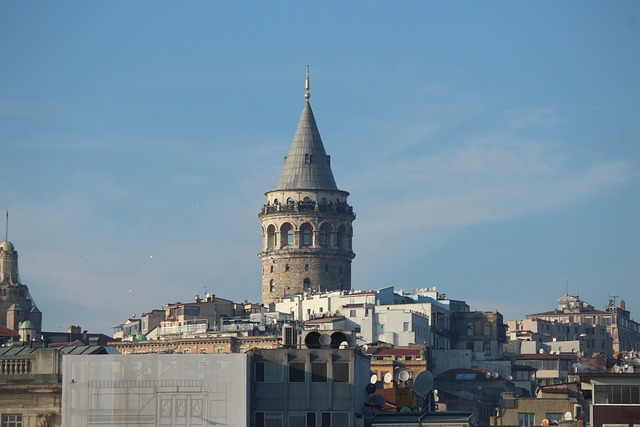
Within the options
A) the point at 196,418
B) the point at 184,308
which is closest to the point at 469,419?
the point at 196,418

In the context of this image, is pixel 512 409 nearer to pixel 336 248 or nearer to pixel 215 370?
pixel 215 370

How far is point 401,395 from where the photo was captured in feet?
227

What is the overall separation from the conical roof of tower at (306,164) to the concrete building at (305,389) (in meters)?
124

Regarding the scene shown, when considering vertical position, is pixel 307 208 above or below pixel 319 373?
above

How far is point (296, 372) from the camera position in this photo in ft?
207

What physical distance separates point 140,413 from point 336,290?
12041 centimetres

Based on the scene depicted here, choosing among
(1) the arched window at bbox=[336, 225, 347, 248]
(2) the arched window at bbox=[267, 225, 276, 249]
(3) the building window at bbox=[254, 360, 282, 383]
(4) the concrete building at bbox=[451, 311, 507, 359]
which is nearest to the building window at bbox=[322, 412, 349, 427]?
(3) the building window at bbox=[254, 360, 282, 383]

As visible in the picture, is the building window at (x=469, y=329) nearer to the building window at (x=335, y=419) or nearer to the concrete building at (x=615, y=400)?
the building window at (x=335, y=419)

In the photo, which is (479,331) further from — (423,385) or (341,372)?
(341,372)

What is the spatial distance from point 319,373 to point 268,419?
2.02 meters

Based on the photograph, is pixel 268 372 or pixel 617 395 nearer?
pixel 617 395

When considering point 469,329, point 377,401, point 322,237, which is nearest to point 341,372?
point 377,401

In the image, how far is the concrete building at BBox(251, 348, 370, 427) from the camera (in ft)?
206

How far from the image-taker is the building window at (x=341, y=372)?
6306 cm
